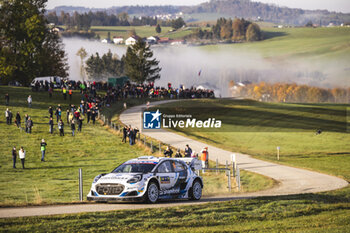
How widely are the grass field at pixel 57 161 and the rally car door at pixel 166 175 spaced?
4.40m

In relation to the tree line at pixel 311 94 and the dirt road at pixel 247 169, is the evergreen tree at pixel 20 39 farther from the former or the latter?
the tree line at pixel 311 94

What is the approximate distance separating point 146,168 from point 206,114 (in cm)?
5389

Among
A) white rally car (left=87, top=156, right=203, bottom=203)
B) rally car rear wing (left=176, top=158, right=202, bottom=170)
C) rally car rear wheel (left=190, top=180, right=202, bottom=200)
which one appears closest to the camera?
white rally car (left=87, top=156, right=203, bottom=203)

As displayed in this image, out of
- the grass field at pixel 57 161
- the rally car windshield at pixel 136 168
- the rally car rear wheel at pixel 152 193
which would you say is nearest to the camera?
the rally car rear wheel at pixel 152 193

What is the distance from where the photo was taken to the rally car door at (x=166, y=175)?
17.3 meters

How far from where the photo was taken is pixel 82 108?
54844mm

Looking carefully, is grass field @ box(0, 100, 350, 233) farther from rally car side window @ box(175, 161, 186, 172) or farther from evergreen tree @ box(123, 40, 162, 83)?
evergreen tree @ box(123, 40, 162, 83)

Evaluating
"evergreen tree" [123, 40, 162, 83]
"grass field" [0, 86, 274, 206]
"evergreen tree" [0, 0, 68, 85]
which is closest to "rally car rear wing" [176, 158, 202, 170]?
"grass field" [0, 86, 274, 206]

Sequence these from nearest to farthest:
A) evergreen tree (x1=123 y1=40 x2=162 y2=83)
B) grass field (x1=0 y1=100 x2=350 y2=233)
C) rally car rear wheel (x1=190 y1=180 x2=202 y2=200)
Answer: grass field (x1=0 y1=100 x2=350 y2=233)
rally car rear wheel (x1=190 y1=180 x2=202 y2=200)
evergreen tree (x1=123 y1=40 x2=162 y2=83)

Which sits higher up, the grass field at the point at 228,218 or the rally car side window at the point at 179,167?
the rally car side window at the point at 179,167

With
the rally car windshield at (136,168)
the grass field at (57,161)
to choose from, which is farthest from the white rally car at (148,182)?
the grass field at (57,161)

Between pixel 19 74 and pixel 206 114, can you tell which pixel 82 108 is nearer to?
pixel 206 114

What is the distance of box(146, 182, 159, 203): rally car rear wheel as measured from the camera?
54.1 feet

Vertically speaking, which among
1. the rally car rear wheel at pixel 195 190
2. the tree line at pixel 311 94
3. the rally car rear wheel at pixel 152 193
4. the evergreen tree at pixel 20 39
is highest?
the evergreen tree at pixel 20 39
